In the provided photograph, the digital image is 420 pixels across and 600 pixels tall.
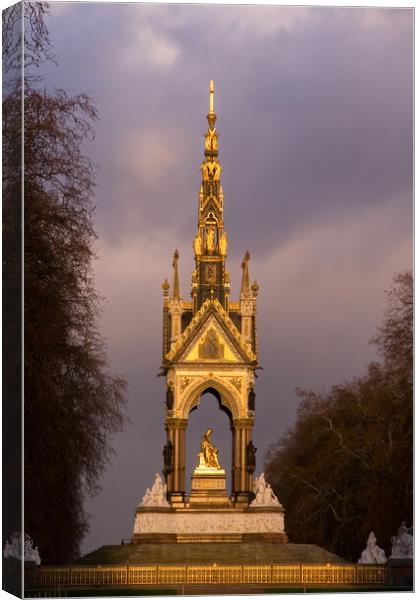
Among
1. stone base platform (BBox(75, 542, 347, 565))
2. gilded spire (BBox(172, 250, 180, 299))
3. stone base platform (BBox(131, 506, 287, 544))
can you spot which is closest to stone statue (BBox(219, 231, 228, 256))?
gilded spire (BBox(172, 250, 180, 299))

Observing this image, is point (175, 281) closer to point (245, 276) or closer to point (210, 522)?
point (245, 276)

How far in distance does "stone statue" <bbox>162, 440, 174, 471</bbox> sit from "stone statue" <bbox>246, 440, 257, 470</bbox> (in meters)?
1.66

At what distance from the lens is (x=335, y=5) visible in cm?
3095

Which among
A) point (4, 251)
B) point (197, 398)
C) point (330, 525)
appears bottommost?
point (330, 525)

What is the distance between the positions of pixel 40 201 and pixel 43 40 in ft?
8.46

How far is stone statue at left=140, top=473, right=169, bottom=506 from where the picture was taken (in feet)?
129

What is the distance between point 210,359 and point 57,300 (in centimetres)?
1038

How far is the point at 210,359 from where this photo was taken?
4097 centimetres

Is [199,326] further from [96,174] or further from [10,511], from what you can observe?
[10,511]

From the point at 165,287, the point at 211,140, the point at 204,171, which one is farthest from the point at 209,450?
the point at 211,140

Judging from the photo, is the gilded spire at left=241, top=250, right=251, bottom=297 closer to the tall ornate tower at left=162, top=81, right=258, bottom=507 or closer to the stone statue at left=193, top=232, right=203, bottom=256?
the tall ornate tower at left=162, top=81, right=258, bottom=507

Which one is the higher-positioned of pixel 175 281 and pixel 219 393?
pixel 175 281

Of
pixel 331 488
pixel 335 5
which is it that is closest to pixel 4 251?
pixel 335 5

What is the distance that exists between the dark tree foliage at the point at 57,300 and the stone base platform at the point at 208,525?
5356 mm
